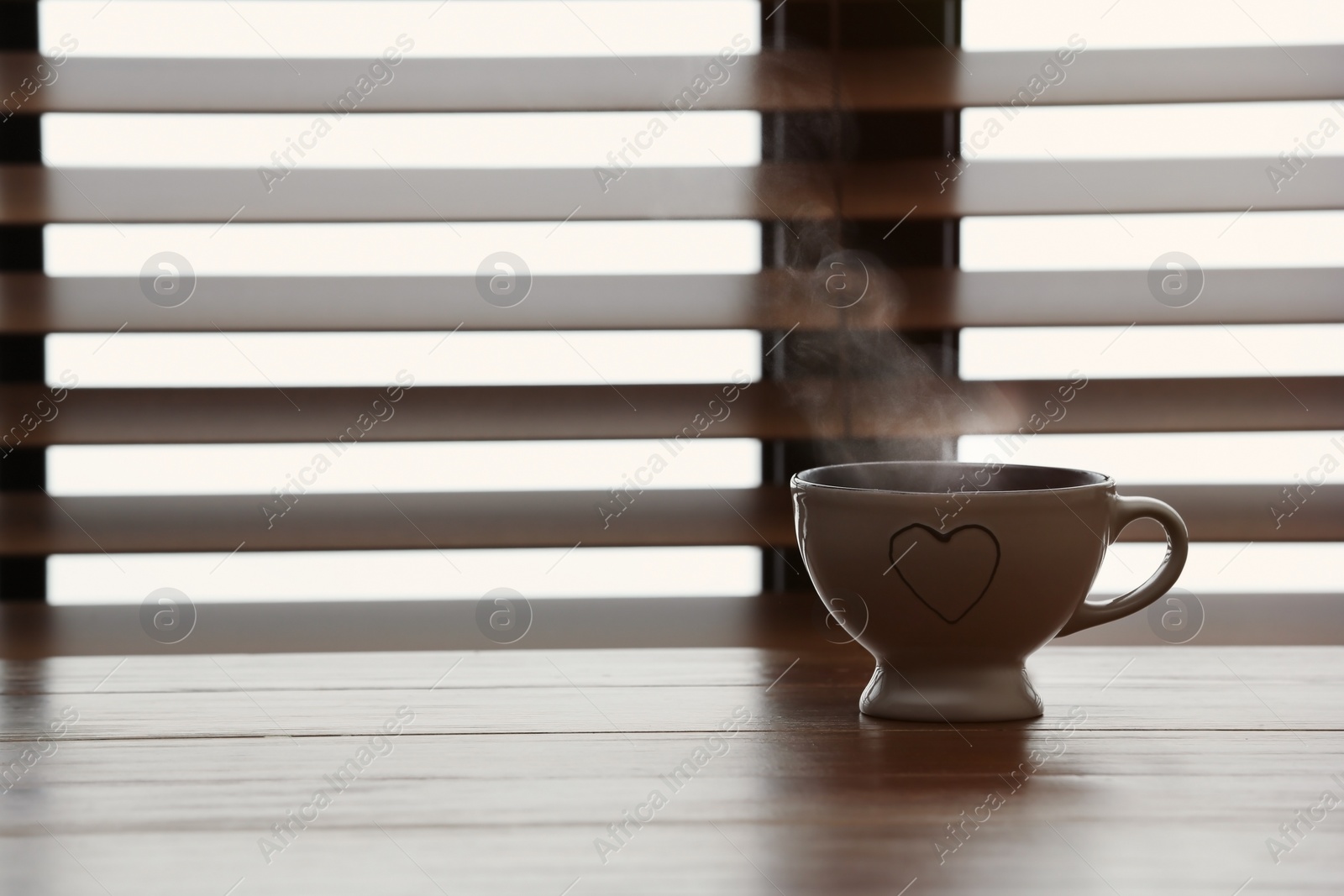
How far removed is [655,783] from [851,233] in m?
0.97

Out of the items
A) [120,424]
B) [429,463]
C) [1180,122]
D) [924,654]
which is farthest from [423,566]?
[1180,122]

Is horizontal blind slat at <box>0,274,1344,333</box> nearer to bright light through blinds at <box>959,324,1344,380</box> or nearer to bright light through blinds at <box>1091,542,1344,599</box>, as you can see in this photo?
bright light through blinds at <box>959,324,1344,380</box>

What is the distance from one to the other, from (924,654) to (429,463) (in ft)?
3.14

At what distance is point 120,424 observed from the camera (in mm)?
1395

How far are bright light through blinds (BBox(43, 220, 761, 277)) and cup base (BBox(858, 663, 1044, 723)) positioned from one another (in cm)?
84

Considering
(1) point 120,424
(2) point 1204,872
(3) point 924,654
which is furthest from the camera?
(1) point 120,424

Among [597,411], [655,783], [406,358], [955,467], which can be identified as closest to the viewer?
[655,783]

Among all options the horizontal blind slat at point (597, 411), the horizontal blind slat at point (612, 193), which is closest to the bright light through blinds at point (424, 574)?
the horizontal blind slat at point (597, 411)

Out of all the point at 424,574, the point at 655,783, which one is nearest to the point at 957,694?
the point at 655,783

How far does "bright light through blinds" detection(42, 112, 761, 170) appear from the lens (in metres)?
1.45

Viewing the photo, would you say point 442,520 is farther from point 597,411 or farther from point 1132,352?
point 1132,352

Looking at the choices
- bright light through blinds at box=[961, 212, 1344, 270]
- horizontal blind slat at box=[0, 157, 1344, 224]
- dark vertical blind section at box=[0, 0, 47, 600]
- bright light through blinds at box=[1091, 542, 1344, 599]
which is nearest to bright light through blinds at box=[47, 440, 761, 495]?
dark vertical blind section at box=[0, 0, 47, 600]

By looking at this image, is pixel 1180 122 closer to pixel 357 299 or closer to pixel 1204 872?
pixel 357 299

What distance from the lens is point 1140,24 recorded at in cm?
148
